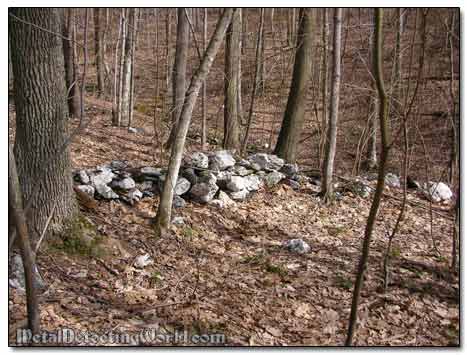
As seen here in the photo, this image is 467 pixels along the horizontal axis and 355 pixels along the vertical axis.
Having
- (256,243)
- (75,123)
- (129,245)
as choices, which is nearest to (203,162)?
(256,243)

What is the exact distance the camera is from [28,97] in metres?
3.75

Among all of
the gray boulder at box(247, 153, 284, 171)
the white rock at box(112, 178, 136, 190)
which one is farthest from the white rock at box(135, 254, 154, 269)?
the gray boulder at box(247, 153, 284, 171)

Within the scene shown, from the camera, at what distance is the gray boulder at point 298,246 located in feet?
16.5

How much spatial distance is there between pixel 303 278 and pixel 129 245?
1.79 metres

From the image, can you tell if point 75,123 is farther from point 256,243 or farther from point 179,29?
point 256,243

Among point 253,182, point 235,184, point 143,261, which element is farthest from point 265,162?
point 143,261

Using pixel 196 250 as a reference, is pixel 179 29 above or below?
above

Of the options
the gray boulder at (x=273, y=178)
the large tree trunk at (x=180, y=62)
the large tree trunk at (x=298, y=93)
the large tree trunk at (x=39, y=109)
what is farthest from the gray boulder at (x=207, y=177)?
the large tree trunk at (x=180, y=62)

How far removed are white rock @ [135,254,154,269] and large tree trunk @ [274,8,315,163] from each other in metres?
4.11

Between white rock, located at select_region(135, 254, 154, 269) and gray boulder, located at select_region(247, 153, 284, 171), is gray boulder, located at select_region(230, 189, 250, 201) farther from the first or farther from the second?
white rock, located at select_region(135, 254, 154, 269)

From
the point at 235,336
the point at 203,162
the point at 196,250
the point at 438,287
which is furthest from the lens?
the point at 203,162

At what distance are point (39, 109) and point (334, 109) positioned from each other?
4.01 m

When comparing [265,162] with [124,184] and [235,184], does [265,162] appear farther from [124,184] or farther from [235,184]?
[124,184]

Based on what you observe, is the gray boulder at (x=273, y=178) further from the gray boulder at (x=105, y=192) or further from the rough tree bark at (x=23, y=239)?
the rough tree bark at (x=23, y=239)
